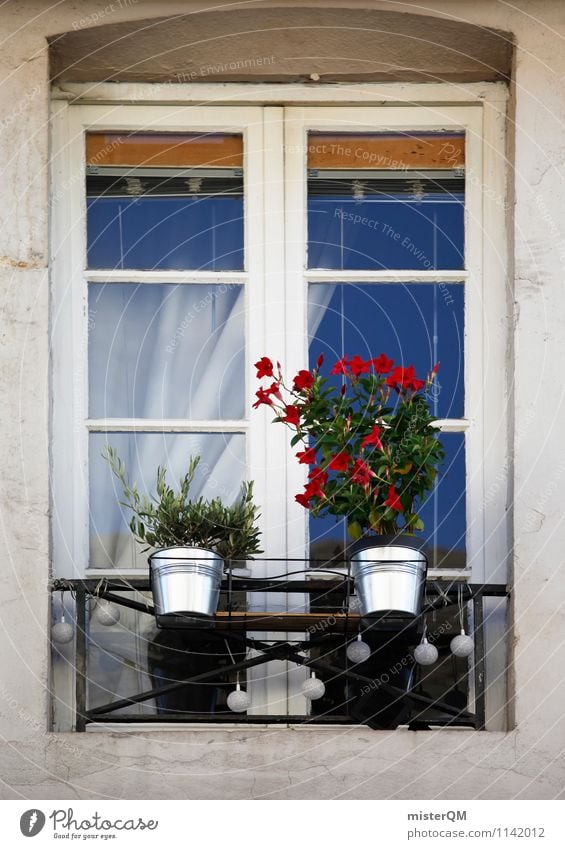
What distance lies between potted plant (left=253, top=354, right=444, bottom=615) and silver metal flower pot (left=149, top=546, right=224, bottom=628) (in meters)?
0.40

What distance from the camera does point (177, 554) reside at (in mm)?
6254

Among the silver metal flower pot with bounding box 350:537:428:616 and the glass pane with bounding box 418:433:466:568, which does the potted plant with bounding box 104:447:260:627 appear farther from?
the glass pane with bounding box 418:433:466:568

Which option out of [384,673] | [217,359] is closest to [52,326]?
[217,359]

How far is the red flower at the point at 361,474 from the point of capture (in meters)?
6.31

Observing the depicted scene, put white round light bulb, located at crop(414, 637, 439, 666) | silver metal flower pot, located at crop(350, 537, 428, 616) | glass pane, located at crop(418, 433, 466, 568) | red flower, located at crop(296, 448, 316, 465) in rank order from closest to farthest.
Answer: silver metal flower pot, located at crop(350, 537, 428, 616)
white round light bulb, located at crop(414, 637, 439, 666)
red flower, located at crop(296, 448, 316, 465)
glass pane, located at crop(418, 433, 466, 568)

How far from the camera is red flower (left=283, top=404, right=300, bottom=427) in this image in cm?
640

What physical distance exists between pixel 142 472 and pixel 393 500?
985 millimetres

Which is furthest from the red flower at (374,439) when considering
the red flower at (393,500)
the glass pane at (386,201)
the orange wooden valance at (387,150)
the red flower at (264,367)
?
the orange wooden valance at (387,150)

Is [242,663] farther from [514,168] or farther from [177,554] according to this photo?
[514,168]

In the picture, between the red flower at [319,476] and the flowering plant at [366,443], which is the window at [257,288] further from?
the flowering plant at [366,443]

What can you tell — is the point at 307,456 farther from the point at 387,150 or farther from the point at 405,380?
the point at 387,150

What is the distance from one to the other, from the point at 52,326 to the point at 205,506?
0.87 meters

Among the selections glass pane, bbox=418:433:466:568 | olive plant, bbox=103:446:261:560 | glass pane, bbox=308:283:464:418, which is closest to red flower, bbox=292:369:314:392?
olive plant, bbox=103:446:261:560

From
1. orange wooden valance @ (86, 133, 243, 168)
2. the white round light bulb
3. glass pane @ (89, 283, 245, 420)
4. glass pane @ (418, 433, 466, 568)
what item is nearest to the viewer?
the white round light bulb
